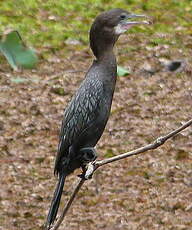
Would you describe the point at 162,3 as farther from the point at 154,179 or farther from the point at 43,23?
the point at 154,179

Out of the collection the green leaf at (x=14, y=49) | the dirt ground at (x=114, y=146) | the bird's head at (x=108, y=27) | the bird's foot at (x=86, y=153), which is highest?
the bird's head at (x=108, y=27)

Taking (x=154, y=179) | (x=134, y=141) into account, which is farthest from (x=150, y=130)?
(x=154, y=179)

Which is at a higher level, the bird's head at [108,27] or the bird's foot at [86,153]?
the bird's head at [108,27]

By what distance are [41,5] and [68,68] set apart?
1.31m

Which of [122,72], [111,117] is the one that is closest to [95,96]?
[111,117]

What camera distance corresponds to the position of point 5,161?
5.78 meters

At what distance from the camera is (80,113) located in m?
4.00

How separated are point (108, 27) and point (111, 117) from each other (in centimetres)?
251

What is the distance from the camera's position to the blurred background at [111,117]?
17.5 ft

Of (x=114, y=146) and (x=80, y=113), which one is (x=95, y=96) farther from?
(x=114, y=146)

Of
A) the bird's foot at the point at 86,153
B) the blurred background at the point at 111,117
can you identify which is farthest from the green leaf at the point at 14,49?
A: the bird's foot at the point at 86,153

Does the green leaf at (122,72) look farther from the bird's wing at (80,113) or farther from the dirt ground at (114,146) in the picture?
the bird's wing at (80,113)

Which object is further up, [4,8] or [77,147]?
[77,147]

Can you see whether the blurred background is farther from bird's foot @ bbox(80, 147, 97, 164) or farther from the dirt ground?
bird's foot @ bbox(80, 147, 97, 164)
